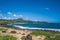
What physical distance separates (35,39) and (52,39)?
2104 mm

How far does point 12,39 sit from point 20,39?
1.22m

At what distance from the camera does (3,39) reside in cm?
1258

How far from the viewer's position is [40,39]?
1445 centimetres

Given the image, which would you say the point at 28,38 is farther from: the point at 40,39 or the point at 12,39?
the point at 40,39

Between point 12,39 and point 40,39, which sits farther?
point 40,39

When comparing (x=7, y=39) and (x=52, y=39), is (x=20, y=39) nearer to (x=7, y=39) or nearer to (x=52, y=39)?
(x=7, y=39)

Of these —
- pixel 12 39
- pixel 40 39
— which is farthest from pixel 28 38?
pixel 40 39

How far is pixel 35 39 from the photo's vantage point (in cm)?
1454

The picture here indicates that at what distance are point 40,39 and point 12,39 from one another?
286cm

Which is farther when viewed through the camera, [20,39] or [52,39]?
[20,39]

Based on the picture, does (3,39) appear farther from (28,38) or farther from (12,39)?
(28,38)

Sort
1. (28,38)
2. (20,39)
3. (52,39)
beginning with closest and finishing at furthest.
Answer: (28,38) → (52,39) → (20,39)

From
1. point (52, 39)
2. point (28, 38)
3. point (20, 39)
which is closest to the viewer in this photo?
point (28, 38)

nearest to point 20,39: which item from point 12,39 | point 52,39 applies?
point 12,39
